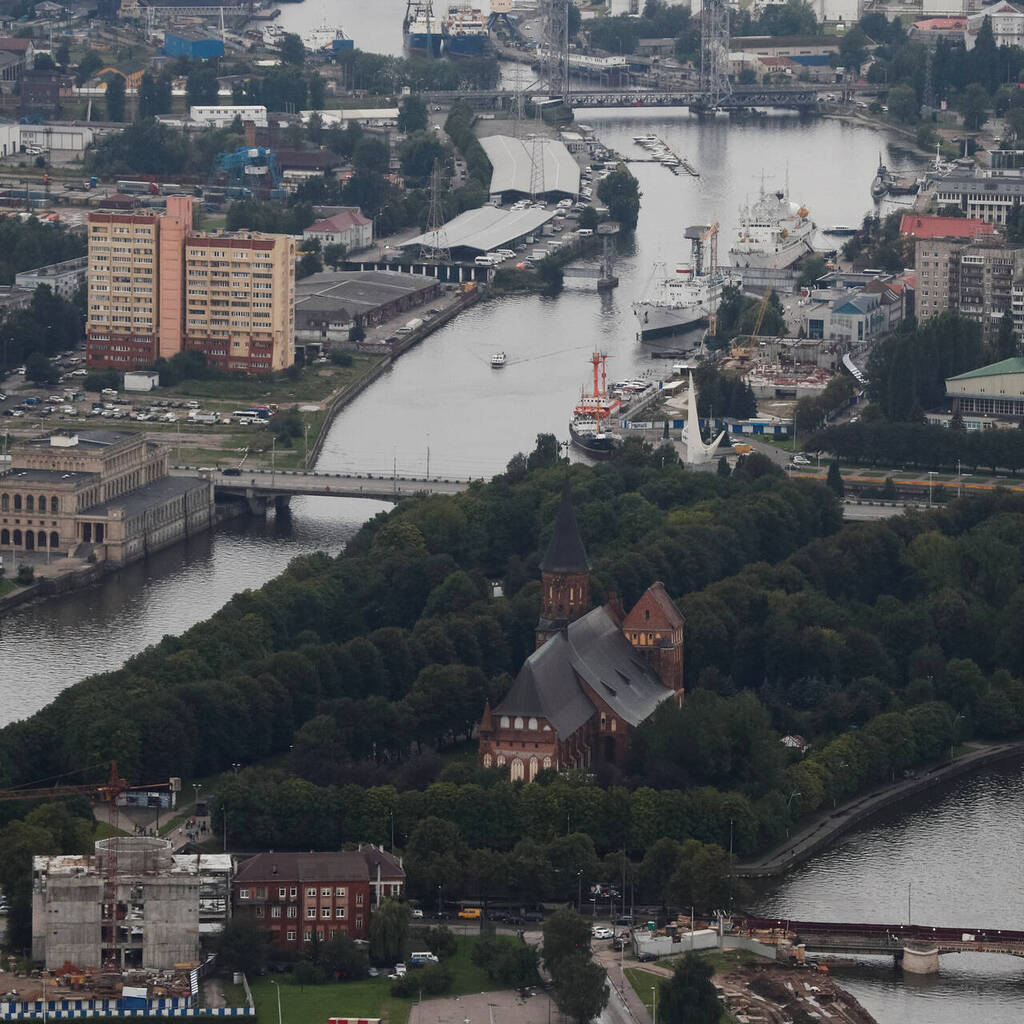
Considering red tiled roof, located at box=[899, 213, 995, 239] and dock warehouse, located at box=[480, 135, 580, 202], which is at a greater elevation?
red tiled roof, located at box=[899, 213, 995, 239]

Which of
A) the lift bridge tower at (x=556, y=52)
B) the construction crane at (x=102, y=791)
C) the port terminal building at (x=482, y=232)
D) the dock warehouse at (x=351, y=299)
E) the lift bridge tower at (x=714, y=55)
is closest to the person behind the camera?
the construction crane at (x=102, y=791)

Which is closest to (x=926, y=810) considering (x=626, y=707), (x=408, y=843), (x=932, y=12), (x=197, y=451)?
(x=626, y=707)

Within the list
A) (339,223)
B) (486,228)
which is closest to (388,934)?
(339,223)

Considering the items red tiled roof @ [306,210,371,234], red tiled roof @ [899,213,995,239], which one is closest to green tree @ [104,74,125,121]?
red tiled roof @ [306,210,371,234]

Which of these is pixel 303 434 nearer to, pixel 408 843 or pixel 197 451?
pixel 197 451

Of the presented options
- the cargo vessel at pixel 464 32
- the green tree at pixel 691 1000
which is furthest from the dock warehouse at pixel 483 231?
the green tree at pixel 691 1000

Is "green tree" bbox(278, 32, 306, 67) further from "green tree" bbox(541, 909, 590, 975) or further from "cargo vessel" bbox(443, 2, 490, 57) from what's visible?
"green tree" bbox(541, 909, 590, 975)

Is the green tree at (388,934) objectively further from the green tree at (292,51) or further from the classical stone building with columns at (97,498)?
the green tree at (292,51)
